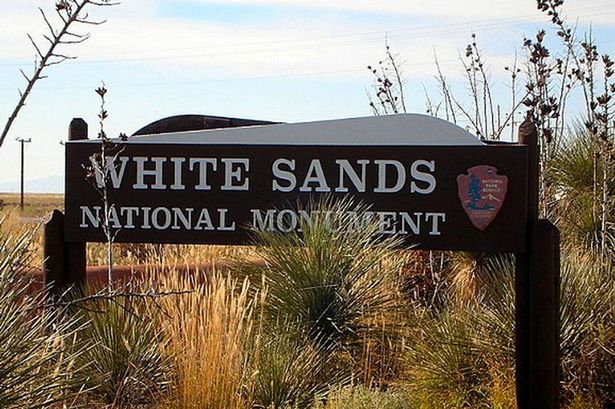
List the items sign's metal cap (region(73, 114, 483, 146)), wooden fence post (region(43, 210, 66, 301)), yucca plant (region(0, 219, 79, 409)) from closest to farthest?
yucca plant (region(0, 219, 79, 409))
sign's metal cap (region(73, 114, 483, 146))
wooden fence post (region(43, 210, 66, 301))

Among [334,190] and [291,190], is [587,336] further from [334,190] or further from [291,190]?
[291,190]

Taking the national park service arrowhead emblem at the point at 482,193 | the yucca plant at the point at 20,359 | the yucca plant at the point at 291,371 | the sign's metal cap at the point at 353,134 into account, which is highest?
the sign's metal cap at the point at 353,134

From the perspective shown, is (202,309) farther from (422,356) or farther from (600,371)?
(600,371)

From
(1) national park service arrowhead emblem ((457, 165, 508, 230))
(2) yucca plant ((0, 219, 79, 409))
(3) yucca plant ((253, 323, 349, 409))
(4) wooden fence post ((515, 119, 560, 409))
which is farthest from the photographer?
(1) national park service arrowhead emblem ((457, 165, 508, 230))

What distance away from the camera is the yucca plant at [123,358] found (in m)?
5.45

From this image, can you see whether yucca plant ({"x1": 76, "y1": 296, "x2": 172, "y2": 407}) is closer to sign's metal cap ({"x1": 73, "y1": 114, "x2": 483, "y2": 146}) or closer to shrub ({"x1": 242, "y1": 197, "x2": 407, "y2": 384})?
shrub ({"x1": 242, "y1": 197, "x2": 407, "y2": 384})

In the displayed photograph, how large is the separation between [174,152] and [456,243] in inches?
70.4

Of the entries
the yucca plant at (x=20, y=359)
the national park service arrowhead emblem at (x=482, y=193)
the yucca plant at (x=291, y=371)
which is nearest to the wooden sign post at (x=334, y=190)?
the national park service arrowhead emblem at (x=482, y=193)

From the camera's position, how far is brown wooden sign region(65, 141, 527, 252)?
616 cm

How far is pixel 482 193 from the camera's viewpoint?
6184 millimetres

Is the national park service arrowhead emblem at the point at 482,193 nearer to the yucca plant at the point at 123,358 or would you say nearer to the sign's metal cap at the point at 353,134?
the sign's metal cap at the point at 353,134

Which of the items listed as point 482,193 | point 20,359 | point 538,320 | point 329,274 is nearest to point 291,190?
point 329,274

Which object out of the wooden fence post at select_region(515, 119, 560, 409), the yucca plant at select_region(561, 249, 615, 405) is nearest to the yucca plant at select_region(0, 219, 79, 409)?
the wooden fence post at select_region(515, 119, 560, 409)

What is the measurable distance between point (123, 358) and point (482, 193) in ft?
7.37
